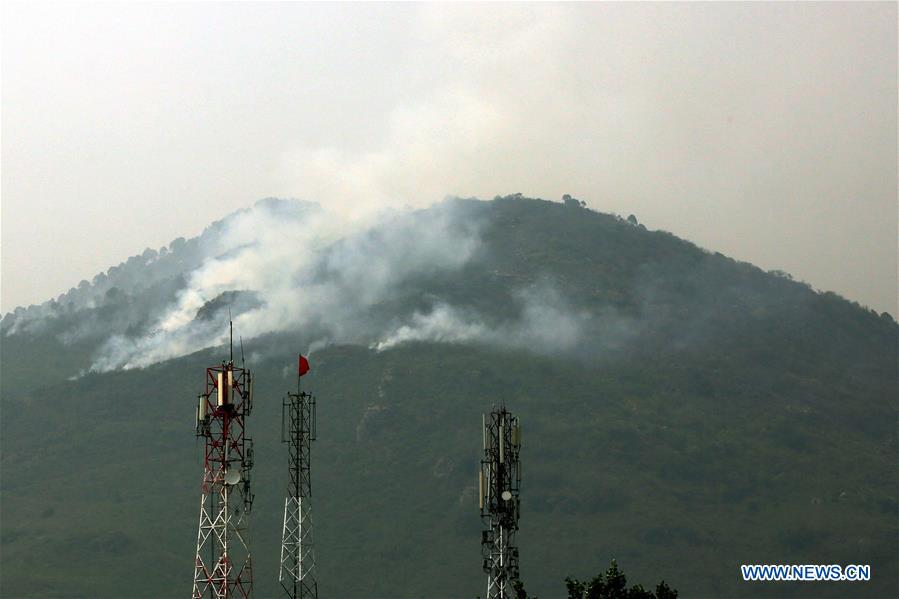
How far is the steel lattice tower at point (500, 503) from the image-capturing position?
355 ft

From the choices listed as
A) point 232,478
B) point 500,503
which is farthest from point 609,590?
point 232,478

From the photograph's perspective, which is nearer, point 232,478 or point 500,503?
point 232,478

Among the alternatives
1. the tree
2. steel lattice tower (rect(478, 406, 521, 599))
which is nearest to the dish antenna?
steel lattice tower (rect(478, 406, 521, 599))

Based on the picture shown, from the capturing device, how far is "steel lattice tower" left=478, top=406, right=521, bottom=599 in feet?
355

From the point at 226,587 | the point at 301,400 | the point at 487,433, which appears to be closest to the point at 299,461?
the point at 301,400

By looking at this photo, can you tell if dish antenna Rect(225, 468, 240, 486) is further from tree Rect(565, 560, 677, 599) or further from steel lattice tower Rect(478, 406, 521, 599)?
tree Rect(565, 560, 677, 599)

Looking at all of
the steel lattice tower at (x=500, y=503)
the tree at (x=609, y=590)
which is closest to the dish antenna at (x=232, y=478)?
the steel lattice tower at (x=500, y=503)

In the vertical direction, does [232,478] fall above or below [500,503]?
above

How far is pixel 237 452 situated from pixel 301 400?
25.4 m

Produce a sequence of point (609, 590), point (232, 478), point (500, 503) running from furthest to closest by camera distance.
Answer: point (500, 503) < point (232, 478) < point (609, 590)

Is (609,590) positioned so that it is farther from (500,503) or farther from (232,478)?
(232,478)

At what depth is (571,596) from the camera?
101 m

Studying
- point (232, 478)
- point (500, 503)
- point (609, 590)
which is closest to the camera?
point (609, 590)

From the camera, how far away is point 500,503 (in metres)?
109
